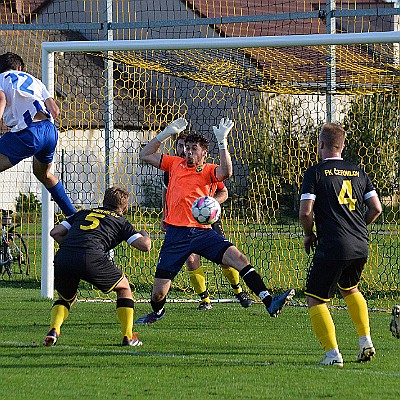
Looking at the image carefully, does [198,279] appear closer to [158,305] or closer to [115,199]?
[158,305]

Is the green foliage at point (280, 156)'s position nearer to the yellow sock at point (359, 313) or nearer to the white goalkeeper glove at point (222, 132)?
the white goalkeeper glove at point (222, 132)

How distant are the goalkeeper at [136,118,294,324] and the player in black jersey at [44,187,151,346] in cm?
89

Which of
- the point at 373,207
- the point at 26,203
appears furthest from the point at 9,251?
the point at 373,207

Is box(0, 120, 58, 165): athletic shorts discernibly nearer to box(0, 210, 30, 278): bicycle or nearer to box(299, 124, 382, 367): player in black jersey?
box(299, 124, 382, 367): player in black jersey

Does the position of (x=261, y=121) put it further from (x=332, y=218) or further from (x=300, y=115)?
(x=332, y=218)

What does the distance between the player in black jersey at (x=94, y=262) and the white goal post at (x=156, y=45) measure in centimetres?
325

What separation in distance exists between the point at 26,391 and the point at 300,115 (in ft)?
27.6

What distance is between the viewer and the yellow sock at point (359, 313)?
7227mm

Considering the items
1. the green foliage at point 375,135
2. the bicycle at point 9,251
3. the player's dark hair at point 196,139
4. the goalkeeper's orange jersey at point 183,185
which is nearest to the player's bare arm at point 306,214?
the goalkeeper's orange jersey at point 183,185

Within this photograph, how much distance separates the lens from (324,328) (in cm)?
703

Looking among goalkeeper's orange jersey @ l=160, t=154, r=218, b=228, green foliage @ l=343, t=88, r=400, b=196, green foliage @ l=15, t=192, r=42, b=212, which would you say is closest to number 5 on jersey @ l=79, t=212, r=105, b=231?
goalkeeper's orange jersey @ l=160, t=154, r=218, b=228

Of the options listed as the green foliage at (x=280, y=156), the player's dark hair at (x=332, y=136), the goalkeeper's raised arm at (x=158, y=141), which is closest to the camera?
the player's dark hair at (x=332, y=136)

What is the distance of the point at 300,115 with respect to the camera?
1373 cm

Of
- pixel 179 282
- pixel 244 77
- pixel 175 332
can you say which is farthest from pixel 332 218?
pixel 179 282
